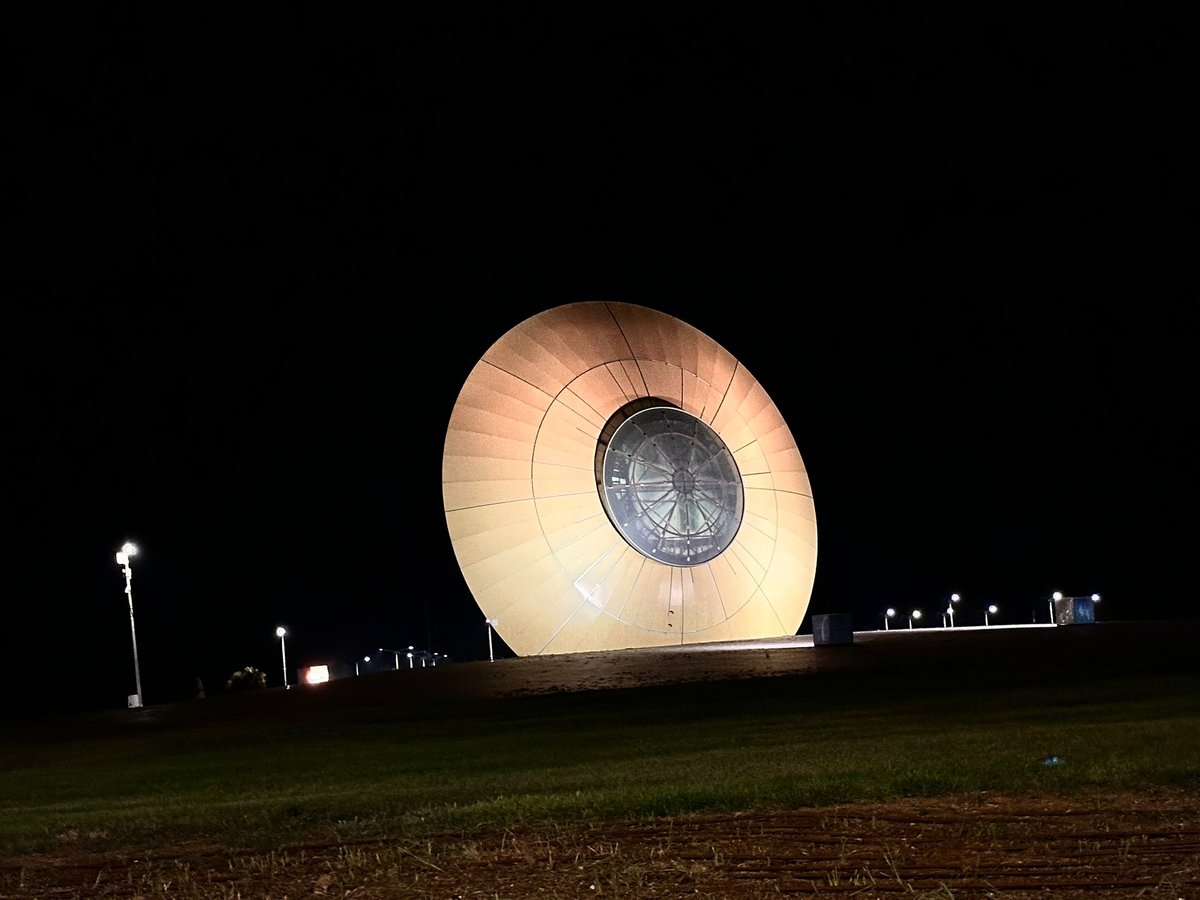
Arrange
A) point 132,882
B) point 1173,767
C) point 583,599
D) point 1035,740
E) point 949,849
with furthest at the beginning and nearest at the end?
point 583,599 < point 1035,740 < point 1173,767 < point 132,882 < point 949,849

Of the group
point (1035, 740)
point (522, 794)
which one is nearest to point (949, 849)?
point (522, 794)

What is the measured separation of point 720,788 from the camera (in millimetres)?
9945

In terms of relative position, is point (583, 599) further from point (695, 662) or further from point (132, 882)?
point (132, 882)

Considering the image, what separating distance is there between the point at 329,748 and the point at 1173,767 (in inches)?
374

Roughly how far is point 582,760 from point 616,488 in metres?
17.4

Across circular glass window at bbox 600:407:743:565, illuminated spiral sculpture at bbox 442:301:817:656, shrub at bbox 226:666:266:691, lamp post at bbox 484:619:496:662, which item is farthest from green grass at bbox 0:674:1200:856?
shrub at bbox 226:666:266:691

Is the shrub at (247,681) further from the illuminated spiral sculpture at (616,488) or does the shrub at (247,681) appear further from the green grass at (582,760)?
the green grass at (582,760)

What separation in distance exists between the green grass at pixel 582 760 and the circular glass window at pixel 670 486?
10186 mm

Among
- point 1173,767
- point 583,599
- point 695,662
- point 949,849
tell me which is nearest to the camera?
point 949,849

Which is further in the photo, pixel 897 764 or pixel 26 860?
pixel 897 764

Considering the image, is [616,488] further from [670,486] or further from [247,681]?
[247,681]

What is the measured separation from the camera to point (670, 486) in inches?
1202

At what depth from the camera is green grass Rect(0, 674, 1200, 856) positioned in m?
9.56

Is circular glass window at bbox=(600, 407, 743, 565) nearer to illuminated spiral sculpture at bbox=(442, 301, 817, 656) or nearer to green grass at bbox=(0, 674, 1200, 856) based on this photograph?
illuminated spiral sculpture at bbox=(442, 301, 817, 656)
